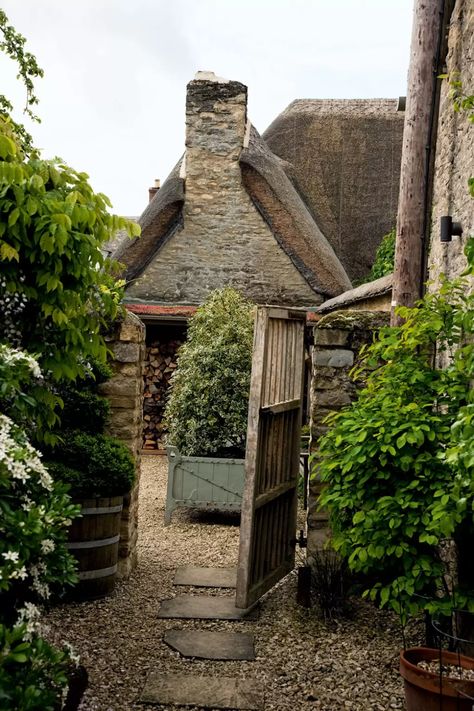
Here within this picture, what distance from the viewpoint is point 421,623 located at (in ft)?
15.5

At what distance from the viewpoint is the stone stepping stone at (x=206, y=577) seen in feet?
19.0

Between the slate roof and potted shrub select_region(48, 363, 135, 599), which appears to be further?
the slate roof

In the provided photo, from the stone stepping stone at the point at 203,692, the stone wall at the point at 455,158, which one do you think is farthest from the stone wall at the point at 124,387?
the stone wall at the point at 455,158

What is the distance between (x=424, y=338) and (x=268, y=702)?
206 cm

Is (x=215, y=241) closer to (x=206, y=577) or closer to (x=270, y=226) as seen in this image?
(x=270, y=226)

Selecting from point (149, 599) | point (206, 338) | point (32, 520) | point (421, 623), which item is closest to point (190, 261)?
point (206, 338)

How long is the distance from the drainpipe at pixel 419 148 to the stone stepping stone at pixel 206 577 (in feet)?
7.97

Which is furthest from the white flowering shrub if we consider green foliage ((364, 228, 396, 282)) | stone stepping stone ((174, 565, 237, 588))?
green foliage ((364, 228, 396, 282))

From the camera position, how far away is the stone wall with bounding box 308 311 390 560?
5.33 meters

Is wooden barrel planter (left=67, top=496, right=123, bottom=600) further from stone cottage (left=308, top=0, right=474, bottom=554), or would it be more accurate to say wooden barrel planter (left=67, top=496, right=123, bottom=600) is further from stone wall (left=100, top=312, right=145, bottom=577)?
stone cottage (left=308, top=0, right=474, bottom=554)

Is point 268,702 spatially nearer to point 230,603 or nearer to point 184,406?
point 230,603

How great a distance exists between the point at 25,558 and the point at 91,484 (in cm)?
259

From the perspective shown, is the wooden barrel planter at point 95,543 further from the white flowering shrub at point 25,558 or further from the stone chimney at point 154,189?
the stone chimney at point 154,189

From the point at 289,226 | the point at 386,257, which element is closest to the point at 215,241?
the point at 289,226
